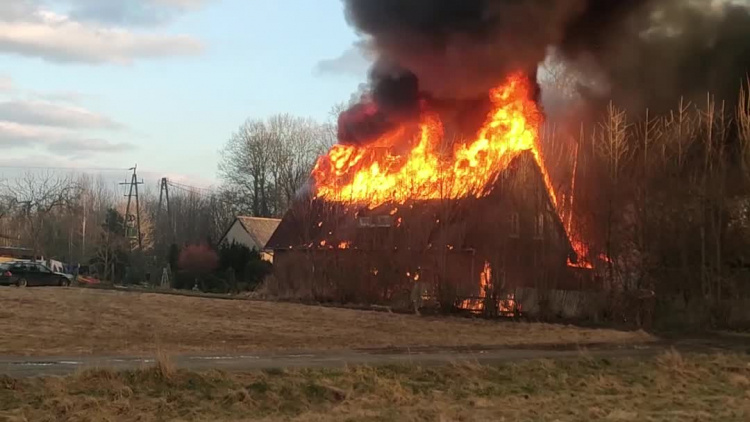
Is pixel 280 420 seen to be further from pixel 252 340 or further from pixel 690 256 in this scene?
pixel 690 256

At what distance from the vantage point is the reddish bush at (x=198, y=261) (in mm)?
48531

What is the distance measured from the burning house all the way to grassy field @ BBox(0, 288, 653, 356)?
2521mm

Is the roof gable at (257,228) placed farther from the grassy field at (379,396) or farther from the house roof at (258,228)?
the grassy field at (379,396)

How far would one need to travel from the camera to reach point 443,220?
29.2 meters

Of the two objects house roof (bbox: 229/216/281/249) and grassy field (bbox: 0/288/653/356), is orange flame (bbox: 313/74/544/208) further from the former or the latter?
house roof (bbox: 229/216/281/249)

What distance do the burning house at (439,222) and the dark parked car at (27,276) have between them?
14124 mm

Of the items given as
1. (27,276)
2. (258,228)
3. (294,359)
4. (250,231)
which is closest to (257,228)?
(258,228)

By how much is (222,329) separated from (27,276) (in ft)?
80.3

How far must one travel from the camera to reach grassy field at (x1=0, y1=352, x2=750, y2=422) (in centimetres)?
990

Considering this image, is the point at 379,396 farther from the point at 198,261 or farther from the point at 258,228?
the point at 258,228

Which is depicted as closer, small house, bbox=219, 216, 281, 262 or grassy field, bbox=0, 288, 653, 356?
grassy field, bbox=0, 288, 653, 356

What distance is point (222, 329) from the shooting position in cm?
2111

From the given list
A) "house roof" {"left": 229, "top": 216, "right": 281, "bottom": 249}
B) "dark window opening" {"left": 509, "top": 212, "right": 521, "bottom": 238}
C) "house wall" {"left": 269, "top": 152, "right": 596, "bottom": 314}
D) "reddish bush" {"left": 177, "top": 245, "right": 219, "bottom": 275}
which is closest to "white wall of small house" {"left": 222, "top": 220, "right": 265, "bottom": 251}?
"house roof" {"left": 229, "top": 216, "right": 281, "bottom": 249}

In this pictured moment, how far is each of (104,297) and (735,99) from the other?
25.0 m
